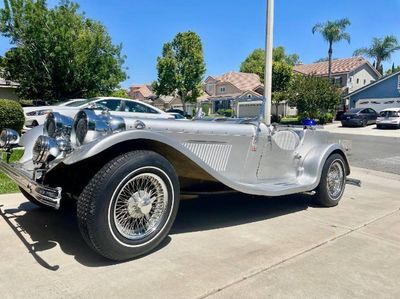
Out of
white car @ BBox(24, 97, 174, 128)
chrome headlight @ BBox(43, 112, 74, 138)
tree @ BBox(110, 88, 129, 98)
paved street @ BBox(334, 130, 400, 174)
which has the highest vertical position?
tree @ BBox(110, 88, 129, 98)

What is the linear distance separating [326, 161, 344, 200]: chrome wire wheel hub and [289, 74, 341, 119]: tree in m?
26.8

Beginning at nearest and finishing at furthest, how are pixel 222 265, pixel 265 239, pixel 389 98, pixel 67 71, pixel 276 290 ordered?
pixel 276 290, pixel 222 265, pixel 265 239, pixel 67 71, pixel 389 98

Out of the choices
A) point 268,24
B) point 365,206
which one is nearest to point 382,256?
point 365,206

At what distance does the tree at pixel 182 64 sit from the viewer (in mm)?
35938

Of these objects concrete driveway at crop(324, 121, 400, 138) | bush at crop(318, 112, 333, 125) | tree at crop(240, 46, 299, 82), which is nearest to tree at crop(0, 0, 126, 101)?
concrete driveway at crop(324, 121, 400, 138)

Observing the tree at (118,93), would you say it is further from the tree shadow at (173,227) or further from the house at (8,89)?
the tree shadow at (173,227)

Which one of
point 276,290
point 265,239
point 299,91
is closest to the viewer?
point 276,290

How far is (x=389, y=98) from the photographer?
35000 mm

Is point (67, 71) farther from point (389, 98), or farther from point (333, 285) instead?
point (389, 98)

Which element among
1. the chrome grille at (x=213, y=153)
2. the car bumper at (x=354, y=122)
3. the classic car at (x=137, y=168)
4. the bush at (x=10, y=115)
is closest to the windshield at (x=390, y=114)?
the car bumper at (x=354, y=122)

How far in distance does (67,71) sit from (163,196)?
1752 centimetres

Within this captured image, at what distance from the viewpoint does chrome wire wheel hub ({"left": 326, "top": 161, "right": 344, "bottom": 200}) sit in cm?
536

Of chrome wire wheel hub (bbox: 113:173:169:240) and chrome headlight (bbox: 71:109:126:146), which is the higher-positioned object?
chrome headlight (bbox: 71:109:126:146)

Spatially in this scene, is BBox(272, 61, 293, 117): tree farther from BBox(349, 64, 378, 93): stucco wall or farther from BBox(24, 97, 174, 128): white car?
BBox(24, 97, 174, 128): white car
